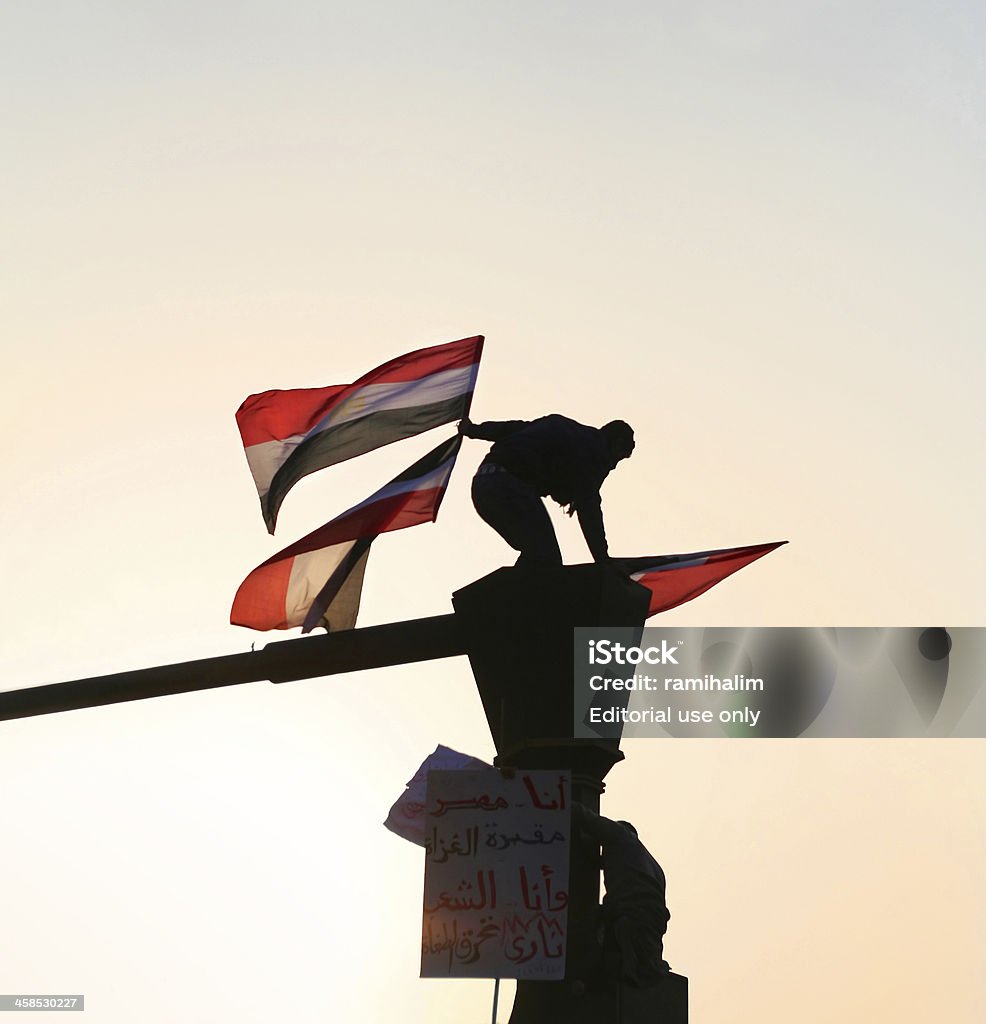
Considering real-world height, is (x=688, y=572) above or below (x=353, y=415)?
below

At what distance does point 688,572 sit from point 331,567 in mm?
2844

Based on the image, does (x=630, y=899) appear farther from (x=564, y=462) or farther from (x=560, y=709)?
(x=564, y=462)

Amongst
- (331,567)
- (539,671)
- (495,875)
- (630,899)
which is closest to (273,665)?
(331,567)

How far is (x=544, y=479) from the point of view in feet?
37.5

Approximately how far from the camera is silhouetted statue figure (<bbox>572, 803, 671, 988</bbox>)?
10.3 meters

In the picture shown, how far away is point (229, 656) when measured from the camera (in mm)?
11609

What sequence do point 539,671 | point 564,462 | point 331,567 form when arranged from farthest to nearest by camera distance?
point 331,567 < point 564,462 < point 539,671

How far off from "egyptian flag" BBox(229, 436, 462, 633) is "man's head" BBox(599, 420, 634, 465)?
1389 mm

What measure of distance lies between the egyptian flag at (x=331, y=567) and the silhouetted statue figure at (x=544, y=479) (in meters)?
0.86

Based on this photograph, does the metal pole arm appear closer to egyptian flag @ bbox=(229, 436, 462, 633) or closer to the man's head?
egyptian flag @ bbox=(229, 436, 462, 633)

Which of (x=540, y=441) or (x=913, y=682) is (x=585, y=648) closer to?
(x=540, y=441)

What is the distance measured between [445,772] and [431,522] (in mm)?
3027

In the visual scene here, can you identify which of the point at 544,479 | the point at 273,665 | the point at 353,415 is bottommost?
the point at 273,665

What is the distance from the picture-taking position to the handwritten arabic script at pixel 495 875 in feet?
31.0
